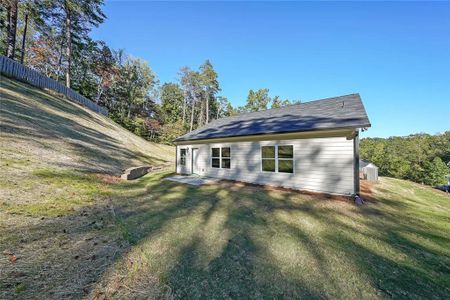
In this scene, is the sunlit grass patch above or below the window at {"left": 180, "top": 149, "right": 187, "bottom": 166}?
below

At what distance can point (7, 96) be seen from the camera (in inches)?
470

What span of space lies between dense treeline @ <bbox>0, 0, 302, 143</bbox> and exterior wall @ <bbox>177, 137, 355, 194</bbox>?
22.9 m

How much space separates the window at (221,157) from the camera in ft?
37.3

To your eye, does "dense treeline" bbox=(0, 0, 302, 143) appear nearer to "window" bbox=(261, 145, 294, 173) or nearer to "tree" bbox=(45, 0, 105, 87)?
"tree" bbox=(45, 0, 105, 87)

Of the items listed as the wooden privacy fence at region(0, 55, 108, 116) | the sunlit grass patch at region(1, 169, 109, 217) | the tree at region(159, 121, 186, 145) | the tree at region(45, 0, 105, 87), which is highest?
the tree at region(45, 0, 105, 87)

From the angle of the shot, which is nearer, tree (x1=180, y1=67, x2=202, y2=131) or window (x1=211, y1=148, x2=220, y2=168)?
window (x1=211, y1=148, x2=220, y2=168)

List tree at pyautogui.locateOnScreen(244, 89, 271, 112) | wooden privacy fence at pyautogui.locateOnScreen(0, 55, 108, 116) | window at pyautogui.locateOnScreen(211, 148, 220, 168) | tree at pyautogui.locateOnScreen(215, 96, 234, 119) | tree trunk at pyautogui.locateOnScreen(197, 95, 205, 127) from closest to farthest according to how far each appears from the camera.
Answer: window at pyautogui.locateOnScreen(211, 148, 220, 168)
wooden privacy fence at pyautogui.locateOnScreen(0, 55, 108, 116)
tree at pyautogui.locateOnScreen(244, 89, 271, 112)
tree trunk at pyautogui.locateOnScreen(197, 95, 205, 127)
tree at pyautogui.locateOnScreen(215, 96, 234, 119)

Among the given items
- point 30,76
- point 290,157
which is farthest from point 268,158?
point 30,76

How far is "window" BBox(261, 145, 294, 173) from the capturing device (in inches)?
352

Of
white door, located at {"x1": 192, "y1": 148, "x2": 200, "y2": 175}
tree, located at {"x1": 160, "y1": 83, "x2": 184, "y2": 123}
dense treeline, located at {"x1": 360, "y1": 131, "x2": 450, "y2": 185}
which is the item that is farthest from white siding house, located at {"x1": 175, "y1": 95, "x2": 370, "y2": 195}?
dense treeline, located at {"x1": 360, "y1": 131, "x2": 450, "y2": 185}

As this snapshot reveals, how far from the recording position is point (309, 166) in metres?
8.38

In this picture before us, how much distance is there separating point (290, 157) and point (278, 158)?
1.90 feet

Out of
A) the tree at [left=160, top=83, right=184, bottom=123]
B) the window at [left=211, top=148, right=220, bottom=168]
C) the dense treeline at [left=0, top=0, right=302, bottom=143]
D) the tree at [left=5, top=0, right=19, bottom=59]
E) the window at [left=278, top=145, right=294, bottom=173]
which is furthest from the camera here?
the tree at [left=160, top=83, right=184, bottom=123]

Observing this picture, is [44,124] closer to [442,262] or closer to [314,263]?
[314,263]
